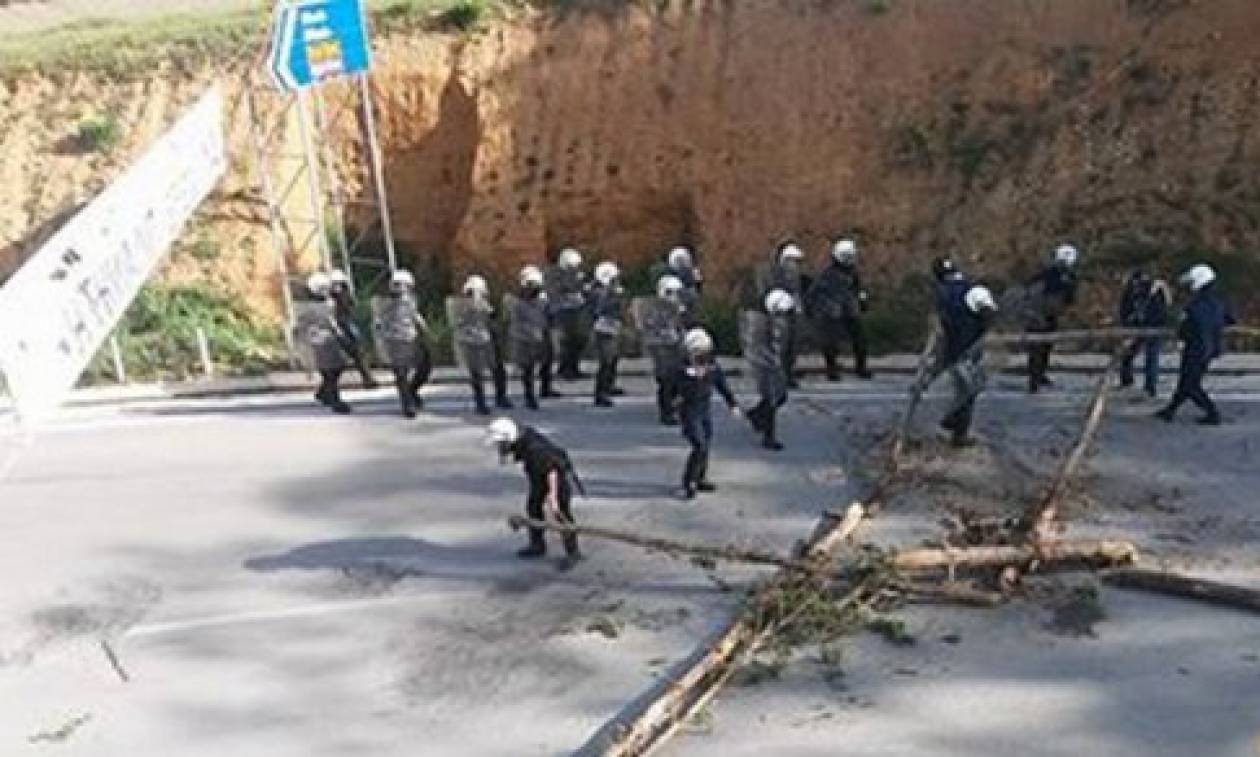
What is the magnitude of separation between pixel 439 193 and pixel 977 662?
1387 cm

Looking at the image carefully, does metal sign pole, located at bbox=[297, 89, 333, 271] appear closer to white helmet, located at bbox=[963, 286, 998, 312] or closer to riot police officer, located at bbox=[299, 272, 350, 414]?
riot police officer, located at bbox=[299, 272, 350, 414]

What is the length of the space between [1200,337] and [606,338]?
19.0ft

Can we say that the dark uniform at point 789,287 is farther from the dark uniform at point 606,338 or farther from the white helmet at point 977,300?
the white helmet at point 977,300

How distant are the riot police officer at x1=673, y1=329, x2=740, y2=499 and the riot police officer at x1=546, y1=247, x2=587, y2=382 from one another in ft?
12.2

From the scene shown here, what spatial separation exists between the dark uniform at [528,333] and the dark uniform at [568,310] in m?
0.53

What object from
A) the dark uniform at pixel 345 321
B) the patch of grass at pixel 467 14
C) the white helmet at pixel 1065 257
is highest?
the patch of grass at pixel 467 14

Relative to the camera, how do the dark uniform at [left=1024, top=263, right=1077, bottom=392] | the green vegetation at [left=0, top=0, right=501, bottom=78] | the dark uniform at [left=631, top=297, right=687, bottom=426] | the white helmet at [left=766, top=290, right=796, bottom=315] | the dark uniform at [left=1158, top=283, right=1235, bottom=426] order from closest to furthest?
the dark uniform at [left=1158, top=283, right=1235, bottom=426] < the white helmet at [left=766, top=290, right=796, bottom=315] < the dark uniform at [left=631, top=297, right=687, bottom=426] < the dark uniform at [left=1024, top=263, right=1077, bottom=392] < the green vegetation at [left=0, top=0, right=501, bottom=78]

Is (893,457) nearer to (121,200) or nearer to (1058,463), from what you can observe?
(1058,463)

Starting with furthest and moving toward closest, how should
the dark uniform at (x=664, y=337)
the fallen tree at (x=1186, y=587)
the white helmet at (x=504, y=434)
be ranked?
the dark uniform at (x=664, y=337), the white helmet at (x=504, y=434), the fallen tree at (x=1186, y=587)

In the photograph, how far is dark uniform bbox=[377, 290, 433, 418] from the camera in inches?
693

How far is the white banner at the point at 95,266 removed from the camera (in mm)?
13867

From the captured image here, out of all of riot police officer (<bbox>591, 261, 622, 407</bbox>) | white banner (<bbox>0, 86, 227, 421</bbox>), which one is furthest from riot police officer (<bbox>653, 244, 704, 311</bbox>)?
white banner (<bbox>0, 86, 227, 421</bbox>)

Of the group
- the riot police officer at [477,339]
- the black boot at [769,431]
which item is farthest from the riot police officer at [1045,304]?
the riot police officer at [477,339]

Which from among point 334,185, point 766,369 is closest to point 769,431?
point 766,369
